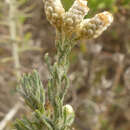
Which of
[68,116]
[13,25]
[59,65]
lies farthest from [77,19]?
[13,25]

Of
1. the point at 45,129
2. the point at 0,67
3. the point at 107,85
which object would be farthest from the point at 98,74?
the point at 45,129

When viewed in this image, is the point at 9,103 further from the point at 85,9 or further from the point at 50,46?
the point at 85,9

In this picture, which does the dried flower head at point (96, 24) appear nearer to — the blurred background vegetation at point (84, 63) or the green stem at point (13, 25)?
the blurred background vegetation at point (84, 63)

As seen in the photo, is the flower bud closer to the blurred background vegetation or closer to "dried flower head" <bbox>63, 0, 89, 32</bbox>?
"dried flower head" <bbox>63, 0, 89, 32</bbox>

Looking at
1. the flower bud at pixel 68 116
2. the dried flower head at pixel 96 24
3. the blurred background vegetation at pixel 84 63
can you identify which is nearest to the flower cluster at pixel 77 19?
the dried flower head at pixel 96 24

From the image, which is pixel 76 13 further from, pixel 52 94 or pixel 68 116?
pixel 68 116

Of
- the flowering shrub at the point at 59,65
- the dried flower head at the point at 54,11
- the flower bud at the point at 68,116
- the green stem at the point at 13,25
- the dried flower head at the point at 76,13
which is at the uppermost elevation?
the green stem at the point at 13,25

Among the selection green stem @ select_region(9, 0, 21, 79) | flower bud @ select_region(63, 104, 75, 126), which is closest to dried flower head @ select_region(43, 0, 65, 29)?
flower bud @ select_region(63, 104, 75, 126)
